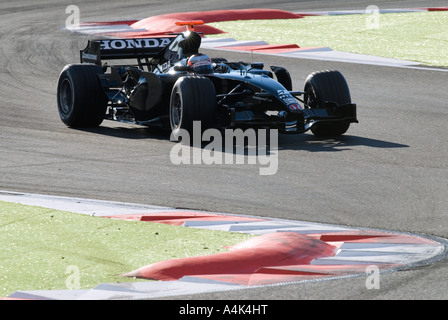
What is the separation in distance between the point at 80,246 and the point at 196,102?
4505 millimetres

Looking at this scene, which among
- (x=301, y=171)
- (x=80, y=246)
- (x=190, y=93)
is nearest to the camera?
(x=80, y=246)

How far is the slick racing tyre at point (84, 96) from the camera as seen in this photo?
1261 cm

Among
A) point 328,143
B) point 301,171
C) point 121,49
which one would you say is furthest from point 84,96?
point 301,171

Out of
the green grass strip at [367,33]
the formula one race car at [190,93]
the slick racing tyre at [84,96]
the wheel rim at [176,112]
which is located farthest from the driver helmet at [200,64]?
the green grass strip at [367,33]

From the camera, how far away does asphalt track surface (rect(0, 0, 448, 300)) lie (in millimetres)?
7375

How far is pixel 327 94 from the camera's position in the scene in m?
11.6

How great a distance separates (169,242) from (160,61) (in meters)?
6.54

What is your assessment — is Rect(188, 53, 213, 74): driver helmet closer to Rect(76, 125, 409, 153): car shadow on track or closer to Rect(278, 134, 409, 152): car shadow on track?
Rect(76, 125, 409, 153): car shadow on track

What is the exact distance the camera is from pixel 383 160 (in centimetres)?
1027

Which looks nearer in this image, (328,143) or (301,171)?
(301,171)

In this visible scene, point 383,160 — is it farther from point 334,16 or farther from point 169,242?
point 334,16

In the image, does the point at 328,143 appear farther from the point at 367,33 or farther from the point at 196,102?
the point at 367,33

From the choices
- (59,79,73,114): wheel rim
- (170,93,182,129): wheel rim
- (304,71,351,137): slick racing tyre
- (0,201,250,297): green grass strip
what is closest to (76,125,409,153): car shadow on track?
(304,71,351,137): slick racing tyre
